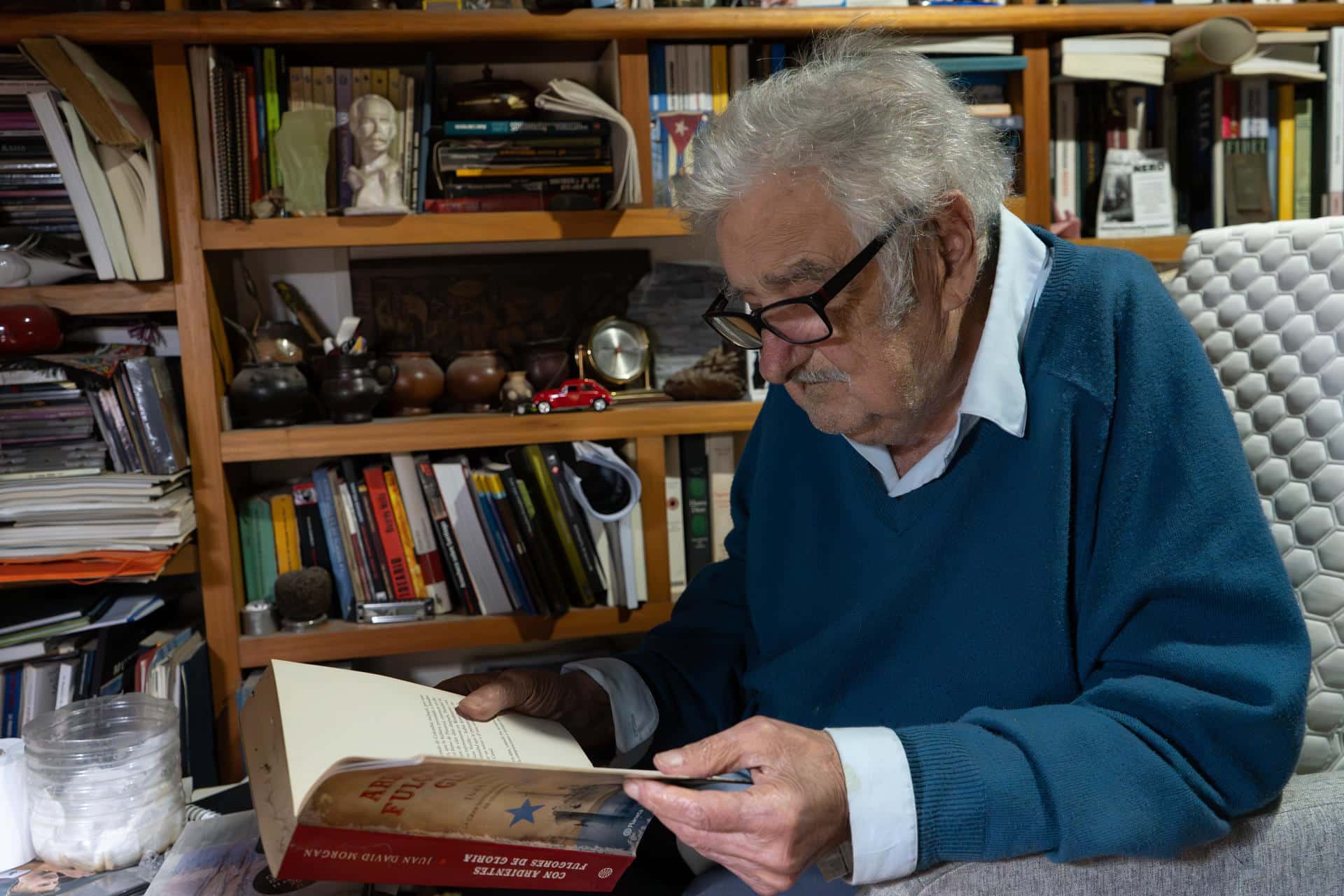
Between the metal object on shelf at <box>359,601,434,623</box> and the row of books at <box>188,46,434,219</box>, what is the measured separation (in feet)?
2.44

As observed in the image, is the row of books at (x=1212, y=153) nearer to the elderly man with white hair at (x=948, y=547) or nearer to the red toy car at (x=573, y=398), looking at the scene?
the red toy car at (x=573, y=398)

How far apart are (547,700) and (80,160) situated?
4.27 ft

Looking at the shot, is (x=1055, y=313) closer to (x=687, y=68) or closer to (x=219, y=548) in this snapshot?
(x=687, y=68)

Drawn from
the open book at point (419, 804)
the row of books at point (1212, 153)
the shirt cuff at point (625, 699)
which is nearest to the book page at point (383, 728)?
the open book at point (419, 804)

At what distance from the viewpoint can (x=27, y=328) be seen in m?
1.77

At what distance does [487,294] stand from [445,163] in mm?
314

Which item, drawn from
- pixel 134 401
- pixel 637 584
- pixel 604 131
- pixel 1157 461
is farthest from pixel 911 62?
pixel 134 401

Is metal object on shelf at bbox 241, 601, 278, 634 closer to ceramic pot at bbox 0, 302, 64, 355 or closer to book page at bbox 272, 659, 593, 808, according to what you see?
ceramic pot at bbox 0, 302, 64, 355

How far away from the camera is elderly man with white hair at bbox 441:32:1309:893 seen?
0.82 meters

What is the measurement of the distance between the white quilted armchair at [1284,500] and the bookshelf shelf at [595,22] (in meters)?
0.85

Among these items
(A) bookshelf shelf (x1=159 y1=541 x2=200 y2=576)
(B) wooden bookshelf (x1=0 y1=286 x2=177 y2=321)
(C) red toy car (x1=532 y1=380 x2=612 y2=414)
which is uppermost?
(B) wooden bookshelf (x1=0 y1=286 x2=177 y2=321)

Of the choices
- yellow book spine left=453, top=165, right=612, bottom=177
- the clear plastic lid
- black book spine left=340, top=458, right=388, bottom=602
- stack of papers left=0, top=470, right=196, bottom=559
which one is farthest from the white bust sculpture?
the clear plastic lid

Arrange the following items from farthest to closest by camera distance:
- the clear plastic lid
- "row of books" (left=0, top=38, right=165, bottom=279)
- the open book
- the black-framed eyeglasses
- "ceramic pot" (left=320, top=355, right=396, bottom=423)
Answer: "ceramic pot" (left=320, top=355, right=396, bottom=423) → "row of books" (left=0, top=38, right=165, bottom=279) → the clear plastic lid → the black-framed eyeglasses → the open book

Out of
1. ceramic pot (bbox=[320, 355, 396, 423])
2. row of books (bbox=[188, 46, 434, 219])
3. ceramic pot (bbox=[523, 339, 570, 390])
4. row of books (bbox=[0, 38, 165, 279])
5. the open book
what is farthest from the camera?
ceramic pot (bbox=[523, 339, 570, 390])
